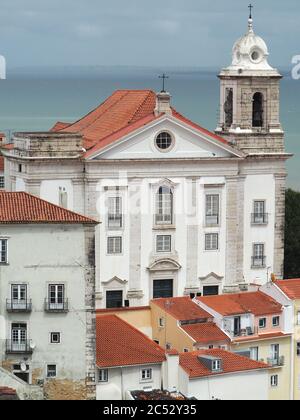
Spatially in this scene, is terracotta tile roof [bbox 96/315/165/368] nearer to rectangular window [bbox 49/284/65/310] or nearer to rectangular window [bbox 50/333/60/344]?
rectangular window [bbox 50/333/60/344]

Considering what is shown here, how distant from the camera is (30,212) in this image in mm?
36344

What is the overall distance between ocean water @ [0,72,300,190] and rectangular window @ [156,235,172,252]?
740 inches

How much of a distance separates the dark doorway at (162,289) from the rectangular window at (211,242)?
142 centimetres

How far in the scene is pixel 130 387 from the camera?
126 ft

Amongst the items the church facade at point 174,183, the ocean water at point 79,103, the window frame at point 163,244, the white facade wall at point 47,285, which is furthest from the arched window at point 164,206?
the ocean water at point 79,103

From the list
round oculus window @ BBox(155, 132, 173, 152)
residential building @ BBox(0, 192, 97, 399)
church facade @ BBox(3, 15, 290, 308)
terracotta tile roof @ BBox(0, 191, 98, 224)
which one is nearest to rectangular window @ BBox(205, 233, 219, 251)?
church facade @ BBox(3, 15, 290, 308)

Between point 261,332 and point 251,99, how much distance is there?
9.38 m

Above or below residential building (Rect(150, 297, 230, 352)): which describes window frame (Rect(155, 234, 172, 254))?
above

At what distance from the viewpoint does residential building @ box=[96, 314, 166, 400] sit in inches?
1496

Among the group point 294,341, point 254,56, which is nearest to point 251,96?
point 254,56

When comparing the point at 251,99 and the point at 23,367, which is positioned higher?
the point at 251,99

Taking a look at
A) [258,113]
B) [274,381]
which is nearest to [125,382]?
[274,381]

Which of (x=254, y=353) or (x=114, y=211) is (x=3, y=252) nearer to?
(x=254, y=353)
